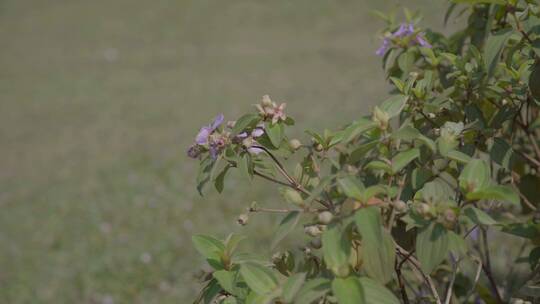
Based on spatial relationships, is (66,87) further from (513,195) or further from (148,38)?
(513,195)

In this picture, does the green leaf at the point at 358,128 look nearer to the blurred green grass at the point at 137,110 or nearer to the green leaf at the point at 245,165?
the green leaf at the point at 245,165

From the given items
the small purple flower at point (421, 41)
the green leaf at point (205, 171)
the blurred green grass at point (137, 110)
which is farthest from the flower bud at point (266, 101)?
the blurred green grass at point (137, 110)

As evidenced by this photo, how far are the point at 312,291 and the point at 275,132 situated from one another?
294mm

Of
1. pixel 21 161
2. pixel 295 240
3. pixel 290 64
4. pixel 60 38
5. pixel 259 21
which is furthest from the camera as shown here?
pixel 60 38

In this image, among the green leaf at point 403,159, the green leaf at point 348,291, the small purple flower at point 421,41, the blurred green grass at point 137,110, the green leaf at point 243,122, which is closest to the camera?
the green leaf at point 348,291

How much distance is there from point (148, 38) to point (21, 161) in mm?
6421

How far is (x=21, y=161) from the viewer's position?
6090mm

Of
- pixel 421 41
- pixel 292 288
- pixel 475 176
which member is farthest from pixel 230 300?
pixel 421 41

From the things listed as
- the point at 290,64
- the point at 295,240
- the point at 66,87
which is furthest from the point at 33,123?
the point at 295,240

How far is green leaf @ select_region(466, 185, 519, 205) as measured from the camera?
0.67m

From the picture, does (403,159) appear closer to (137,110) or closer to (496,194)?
(496,194)

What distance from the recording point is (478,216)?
26.7 inches

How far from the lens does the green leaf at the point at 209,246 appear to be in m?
0.84

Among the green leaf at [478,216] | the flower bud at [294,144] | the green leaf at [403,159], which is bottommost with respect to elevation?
the green leaf at [478,216]
